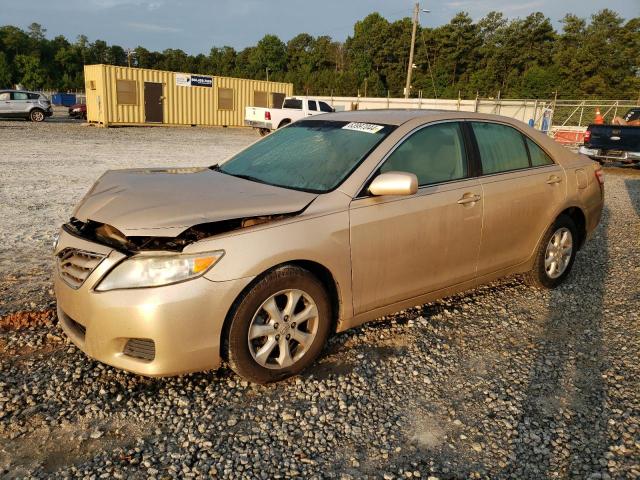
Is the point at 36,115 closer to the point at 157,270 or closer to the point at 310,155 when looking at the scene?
the point at 310,155

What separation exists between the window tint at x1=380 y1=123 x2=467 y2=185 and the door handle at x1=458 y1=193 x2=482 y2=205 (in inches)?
6.2

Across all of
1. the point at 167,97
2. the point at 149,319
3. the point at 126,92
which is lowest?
the point at 149,319

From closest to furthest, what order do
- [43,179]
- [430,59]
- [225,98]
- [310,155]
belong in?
1. [310,155]
2. [43,179]
3. [225,98]
4. [430,59]

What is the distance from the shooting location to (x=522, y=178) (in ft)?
13.9

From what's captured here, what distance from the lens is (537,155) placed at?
178 inches

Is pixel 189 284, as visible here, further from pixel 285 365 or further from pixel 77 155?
pixel 77 155

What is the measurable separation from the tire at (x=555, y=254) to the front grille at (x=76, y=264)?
366 cm

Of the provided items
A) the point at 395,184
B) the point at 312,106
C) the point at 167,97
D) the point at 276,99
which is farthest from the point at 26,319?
the point at 276,99

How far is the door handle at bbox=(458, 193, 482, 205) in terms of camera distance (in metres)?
3.71

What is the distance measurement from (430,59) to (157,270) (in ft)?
265

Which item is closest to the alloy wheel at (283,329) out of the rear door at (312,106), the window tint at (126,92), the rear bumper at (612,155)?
the rear bumper at (612,155)

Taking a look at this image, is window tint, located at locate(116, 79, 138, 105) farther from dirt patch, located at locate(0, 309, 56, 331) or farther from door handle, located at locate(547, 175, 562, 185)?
door handle, located at locate(547, 175, 562, 185)

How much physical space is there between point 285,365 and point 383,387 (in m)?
0.62

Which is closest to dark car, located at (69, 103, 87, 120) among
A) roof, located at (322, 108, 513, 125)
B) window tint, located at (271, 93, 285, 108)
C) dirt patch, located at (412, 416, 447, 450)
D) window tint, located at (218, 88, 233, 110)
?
window tint, located at (218, 88, 233, 110)
